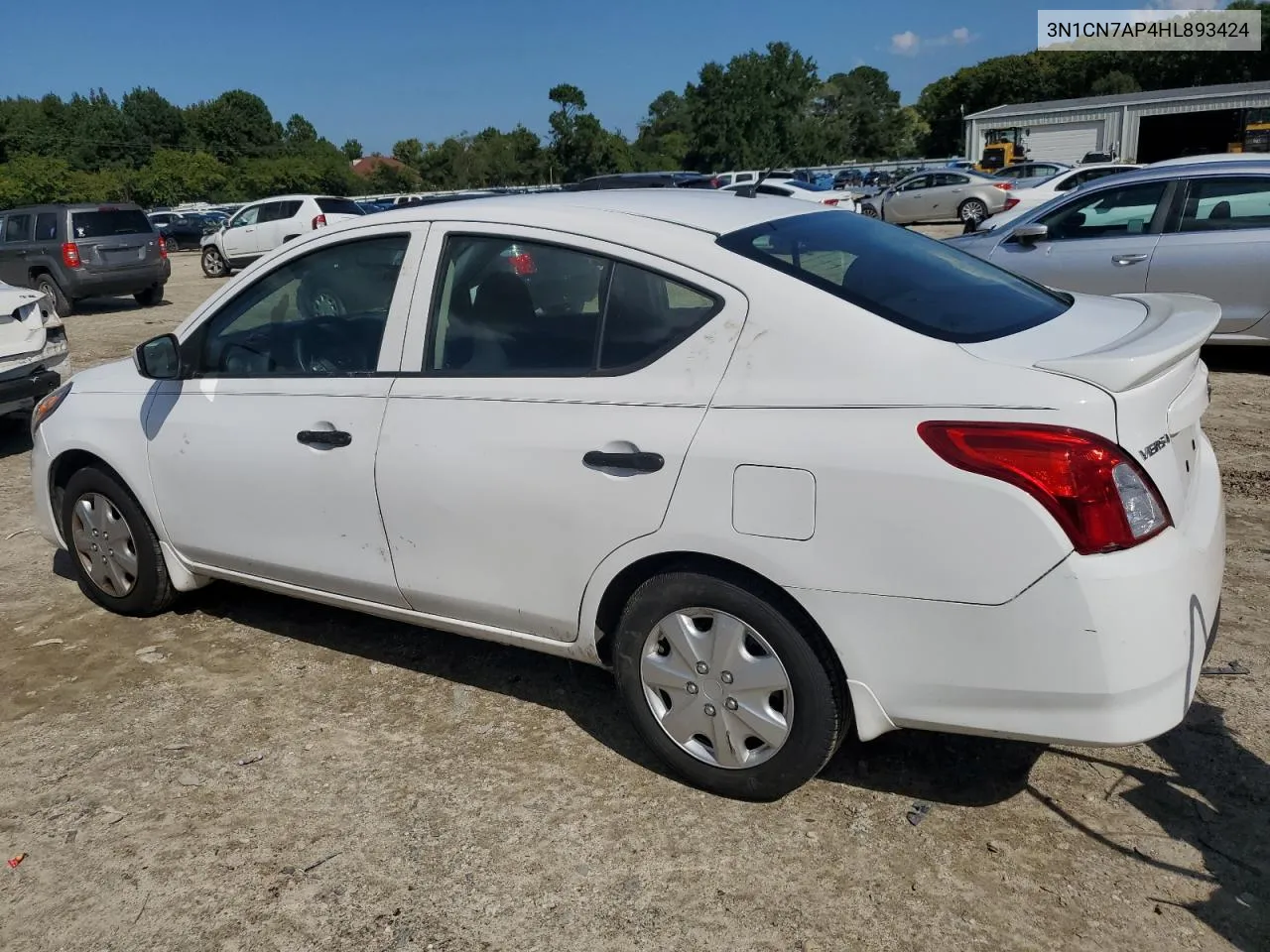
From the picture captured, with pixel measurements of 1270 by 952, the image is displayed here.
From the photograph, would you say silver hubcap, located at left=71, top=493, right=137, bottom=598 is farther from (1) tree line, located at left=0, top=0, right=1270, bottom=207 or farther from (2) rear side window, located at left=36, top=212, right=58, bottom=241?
(1) tree line, located at left=0, top=0, right=1270, bottom=207

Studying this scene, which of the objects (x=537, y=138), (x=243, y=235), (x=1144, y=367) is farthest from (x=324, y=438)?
(x=537, y=138)

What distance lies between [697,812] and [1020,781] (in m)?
0.96

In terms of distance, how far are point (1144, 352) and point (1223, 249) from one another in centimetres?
623

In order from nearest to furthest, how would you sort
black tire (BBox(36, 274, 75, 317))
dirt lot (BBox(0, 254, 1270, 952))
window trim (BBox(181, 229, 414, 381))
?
1. dirt lot (BBox(0, 254, 1270, 952))
2. window trim (BBox(181, 229, 414, 381))
3. black tire (BBox(36, 274, 75, 317))

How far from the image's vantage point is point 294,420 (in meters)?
3.68

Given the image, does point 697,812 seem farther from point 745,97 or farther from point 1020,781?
point 745,97

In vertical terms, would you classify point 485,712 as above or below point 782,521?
below

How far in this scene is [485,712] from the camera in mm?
3713

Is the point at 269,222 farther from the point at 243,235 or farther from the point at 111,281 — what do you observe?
the point at 111,281

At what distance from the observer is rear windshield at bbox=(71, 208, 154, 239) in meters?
16.8

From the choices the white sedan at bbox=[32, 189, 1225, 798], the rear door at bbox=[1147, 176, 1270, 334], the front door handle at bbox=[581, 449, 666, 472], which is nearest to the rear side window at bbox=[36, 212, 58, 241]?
the white sedan at bbox=[32, 189, 1225, 798]

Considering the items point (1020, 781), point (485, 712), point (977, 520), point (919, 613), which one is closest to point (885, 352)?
point (977, 520)

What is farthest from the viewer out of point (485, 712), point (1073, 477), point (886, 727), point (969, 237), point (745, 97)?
point (745, 97)

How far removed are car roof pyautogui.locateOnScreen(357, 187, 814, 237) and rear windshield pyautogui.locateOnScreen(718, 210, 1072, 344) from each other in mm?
125
